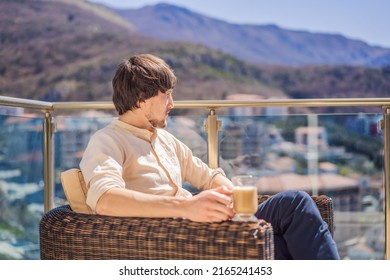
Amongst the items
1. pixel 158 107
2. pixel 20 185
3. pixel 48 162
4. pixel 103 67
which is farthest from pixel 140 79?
pixel 103 67

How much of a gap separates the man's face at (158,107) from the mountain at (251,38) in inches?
964

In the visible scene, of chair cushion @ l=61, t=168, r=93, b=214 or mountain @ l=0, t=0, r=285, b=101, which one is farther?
mountain @ l=0, t=0, r=285, b=101

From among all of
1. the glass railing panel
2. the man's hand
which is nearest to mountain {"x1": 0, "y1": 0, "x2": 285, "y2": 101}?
the glass railing panel

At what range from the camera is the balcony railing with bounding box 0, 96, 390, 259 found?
11.1 ft

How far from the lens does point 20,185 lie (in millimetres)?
3592

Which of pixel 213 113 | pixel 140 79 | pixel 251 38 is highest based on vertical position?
pixel 251 38

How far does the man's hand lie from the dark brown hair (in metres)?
0.53

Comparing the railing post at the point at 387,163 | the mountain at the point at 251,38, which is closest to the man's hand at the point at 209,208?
the railing post at the point at 387,163

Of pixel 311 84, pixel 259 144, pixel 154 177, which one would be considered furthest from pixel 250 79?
pixel 154 177

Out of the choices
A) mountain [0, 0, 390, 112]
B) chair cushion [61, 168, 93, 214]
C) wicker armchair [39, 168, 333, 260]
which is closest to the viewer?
wicker armchair [39, 168, 333, 260]

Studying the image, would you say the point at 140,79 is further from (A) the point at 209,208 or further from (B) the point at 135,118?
(A) the point at 209,208

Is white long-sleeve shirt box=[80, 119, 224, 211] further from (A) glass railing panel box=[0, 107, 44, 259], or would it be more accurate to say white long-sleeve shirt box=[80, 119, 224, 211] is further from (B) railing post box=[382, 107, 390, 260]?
(B) railing post box=[382, 107, 390, 260]

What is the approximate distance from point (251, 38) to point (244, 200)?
26.6 meters

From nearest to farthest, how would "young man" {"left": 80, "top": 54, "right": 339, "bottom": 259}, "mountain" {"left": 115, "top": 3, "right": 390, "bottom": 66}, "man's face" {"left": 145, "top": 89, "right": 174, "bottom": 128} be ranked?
"young man" {"left": 80, "top": 54, "right": 339, "bottom": 259}
"man's face" {"left": 145, "top": 89, "right": 174, "bottom": 128}
"mountain" {"left": 115, "top": 3, "right": 390, "bottom": 66}
